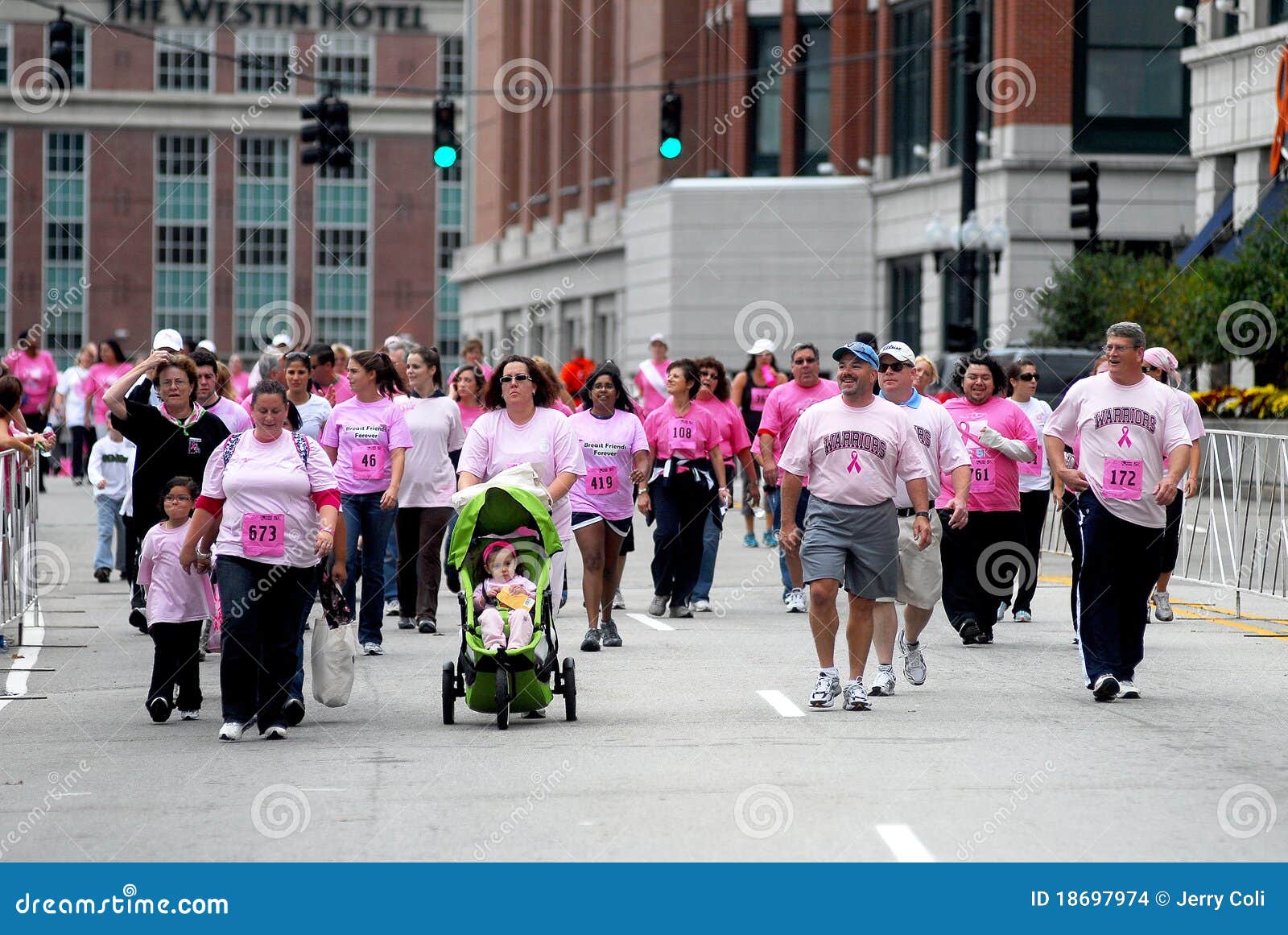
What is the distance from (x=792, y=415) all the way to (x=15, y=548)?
225 inches

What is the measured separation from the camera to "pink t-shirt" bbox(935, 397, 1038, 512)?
15.0 metres

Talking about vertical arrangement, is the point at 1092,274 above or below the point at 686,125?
below

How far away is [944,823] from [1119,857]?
0.80 meters

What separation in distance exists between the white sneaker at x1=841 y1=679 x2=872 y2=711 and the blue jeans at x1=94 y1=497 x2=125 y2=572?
966 cm

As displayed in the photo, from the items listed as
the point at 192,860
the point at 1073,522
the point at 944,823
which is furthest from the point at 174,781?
the point at 1073,522

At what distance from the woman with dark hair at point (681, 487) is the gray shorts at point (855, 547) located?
536 cm

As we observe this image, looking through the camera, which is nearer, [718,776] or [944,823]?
[944,823]

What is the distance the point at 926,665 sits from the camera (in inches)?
522

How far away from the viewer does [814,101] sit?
5172 cm

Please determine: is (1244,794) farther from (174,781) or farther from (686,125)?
(686,125)

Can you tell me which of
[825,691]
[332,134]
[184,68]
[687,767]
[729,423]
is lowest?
[687,767]

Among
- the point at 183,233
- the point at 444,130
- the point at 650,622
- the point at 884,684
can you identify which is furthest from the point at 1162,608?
the point at 183,233

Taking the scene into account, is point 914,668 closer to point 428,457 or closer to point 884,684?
point 884,684

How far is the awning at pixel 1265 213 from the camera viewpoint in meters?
29.8
